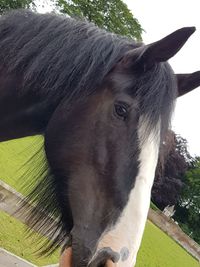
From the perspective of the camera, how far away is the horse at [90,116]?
2.27 meters

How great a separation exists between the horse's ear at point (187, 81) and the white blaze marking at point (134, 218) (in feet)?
2.18

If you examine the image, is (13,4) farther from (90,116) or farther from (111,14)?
(90,116)

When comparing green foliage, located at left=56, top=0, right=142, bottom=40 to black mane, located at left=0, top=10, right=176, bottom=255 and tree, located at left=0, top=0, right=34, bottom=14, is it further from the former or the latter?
black mane, located at left=0, top=10, right=176, bottom=255

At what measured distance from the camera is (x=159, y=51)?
97.9 inches

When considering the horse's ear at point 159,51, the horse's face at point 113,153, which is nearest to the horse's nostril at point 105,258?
the horse's face at point 113,153

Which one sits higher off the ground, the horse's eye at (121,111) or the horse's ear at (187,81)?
the horse's ear at (187,81)

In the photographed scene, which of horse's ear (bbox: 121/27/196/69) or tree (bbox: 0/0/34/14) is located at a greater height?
horse's ear (bbox: 121/27/196/69)

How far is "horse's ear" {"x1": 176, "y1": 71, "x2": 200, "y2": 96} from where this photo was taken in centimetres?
281

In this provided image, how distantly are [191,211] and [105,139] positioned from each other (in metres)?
45.9

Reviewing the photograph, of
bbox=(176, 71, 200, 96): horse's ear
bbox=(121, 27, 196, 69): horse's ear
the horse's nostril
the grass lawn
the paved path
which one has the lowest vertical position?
the grass lawn

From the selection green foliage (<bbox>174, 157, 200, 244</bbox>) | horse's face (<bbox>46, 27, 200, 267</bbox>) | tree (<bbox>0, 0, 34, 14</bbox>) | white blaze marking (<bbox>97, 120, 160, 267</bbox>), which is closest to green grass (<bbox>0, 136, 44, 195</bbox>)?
horse's face (<bbox>46, 27, 200, 267</bbox>)

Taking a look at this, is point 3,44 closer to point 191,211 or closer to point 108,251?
point 108,251

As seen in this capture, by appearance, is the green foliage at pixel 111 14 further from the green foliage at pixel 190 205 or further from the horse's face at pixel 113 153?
the horse's face at pixel 113 153

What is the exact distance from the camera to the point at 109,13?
101 feet
